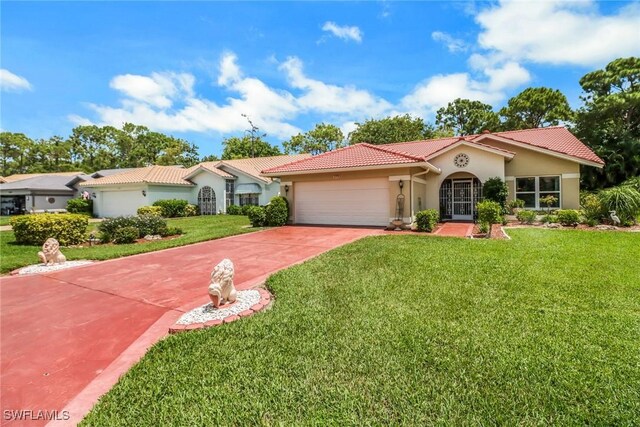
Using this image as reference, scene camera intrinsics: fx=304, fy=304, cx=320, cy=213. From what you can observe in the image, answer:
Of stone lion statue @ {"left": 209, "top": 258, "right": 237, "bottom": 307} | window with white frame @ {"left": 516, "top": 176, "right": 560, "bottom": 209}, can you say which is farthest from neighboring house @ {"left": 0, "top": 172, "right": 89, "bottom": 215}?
window with white frame @ {"left": 516, "top": 176, "right": 560, "bottom": 209}

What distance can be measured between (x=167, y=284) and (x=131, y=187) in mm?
26833

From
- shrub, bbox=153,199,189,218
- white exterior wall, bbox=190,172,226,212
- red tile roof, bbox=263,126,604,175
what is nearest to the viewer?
red tile roof, bbox=263,126,604,175

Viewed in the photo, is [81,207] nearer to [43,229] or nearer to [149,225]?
[43,229]

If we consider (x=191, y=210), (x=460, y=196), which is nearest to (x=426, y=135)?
(x=460, y=196)

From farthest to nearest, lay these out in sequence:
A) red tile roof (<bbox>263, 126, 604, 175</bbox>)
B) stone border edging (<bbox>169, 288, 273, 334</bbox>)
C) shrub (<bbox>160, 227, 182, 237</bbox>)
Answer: red tile roof (<bbox>263, 126, 604, 175</bbox>)
shrub (<bbox>160, 227, 182, 237</bbox>)
stone border edging (<bbox>169, 288, 273, 334</bbox>)

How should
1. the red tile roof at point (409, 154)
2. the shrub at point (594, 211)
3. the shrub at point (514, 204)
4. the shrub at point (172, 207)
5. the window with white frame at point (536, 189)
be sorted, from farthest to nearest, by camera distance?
the shrub at point (172, 207)
the window with white frame at point (536, 189)
the shrub at point (514, 204)
the red tile roof at point (409, 154)
the shrub at point (594, 211)

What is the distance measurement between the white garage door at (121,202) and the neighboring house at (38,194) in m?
10.1

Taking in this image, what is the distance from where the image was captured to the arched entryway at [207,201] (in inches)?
1200

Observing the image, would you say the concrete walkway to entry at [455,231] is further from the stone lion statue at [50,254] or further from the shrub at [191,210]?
the shrub at [191,210]

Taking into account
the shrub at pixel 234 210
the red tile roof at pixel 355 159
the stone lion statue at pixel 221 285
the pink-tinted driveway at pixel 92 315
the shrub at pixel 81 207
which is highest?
the red tile roof at pixel 355 159

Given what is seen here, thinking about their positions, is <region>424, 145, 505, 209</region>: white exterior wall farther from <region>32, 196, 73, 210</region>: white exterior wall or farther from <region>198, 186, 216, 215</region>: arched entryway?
<region>32, 196, 73, 210</region>: white exterior wall

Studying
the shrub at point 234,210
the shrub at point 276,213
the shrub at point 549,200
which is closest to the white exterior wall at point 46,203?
the shrub at point 234,210

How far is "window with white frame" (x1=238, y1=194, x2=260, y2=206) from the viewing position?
29312mm

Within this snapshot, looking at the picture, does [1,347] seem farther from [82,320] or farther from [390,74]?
[390,74]
